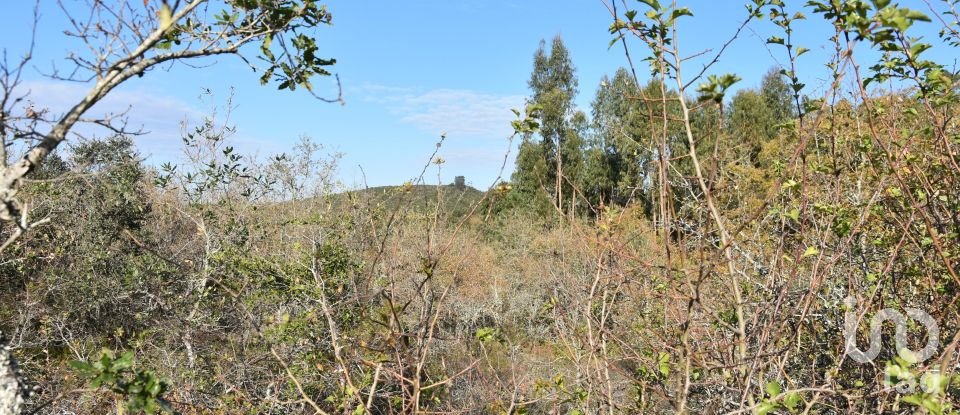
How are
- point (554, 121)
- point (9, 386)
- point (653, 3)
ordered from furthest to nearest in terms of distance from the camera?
point (554, 121), point (653, 3), point (9, 386)

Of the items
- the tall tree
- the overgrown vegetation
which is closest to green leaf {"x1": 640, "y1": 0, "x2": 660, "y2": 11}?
the overgrown vegetation

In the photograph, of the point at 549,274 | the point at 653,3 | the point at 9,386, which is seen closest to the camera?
the point at 9,386

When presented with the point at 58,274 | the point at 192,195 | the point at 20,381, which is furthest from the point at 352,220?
the point at 20,381

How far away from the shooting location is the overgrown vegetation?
5.97 ft

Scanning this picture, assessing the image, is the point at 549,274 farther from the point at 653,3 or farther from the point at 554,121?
the point at 554,121

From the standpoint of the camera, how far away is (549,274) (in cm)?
401

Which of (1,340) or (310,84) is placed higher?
(310,84)

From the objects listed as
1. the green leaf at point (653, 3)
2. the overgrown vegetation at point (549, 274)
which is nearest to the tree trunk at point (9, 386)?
the overgrown vegetation at point (549, 274)

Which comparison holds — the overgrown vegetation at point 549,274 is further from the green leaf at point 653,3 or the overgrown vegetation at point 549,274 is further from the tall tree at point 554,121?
the tall tree at point 554,121

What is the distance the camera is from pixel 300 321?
4.88 meters

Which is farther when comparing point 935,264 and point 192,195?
point 192,195

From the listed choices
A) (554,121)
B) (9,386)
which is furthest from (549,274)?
(554,121)

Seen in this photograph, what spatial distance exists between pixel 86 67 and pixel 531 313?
12728mm

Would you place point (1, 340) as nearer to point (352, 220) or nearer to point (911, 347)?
point (911, 347)
